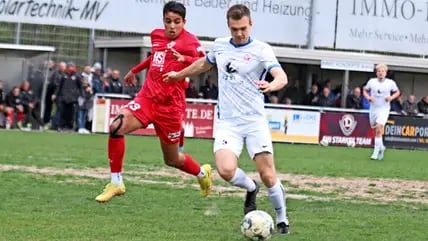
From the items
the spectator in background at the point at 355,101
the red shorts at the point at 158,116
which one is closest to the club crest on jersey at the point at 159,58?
the red shorts at the point at 158,116

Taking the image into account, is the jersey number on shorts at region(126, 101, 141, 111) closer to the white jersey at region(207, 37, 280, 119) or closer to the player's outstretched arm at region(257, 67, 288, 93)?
the white jersey at region(207, 37, 280, 119)

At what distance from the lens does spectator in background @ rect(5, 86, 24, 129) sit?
96.3 feet

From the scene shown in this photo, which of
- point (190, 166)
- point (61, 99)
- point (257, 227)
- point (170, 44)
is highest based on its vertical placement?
point (170, 44)

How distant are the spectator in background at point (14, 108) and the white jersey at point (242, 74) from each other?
819 inches

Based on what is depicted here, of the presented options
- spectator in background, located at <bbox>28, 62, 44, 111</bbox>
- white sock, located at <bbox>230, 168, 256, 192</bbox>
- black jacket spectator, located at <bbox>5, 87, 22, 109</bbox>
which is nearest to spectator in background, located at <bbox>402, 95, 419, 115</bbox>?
spectator in background, located at <bbox>28, 62, 44, 111</bbox>

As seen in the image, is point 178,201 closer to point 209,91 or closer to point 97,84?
point 97,84

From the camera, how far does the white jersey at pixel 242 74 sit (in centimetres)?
916

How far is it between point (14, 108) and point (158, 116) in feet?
62.9

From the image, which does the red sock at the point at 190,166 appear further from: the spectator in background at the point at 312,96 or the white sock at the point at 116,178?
the spectator in background at the point at 312,96

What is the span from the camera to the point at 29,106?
1170 inches

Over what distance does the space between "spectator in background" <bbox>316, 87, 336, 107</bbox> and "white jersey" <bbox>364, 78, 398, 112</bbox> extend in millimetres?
9690

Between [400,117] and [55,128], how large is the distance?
10.3 metres

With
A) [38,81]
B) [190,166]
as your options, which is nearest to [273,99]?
[38,81]

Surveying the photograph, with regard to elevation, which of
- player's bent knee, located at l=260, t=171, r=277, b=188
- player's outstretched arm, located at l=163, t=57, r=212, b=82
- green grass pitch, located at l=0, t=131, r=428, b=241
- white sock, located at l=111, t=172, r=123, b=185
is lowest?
green grass pitch, located at l=0, t=131, r=428, b=241
